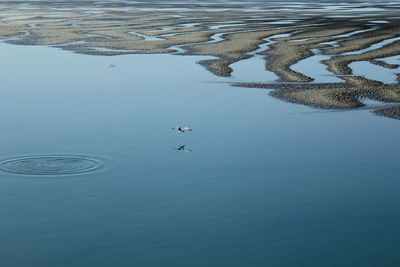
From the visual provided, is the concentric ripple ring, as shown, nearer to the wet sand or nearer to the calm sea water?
the calm sea water

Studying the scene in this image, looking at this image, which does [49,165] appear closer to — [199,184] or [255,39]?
[199,184]

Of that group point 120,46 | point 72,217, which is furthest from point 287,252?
point 120,46

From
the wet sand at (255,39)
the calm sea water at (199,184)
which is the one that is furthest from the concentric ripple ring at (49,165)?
the wet sand at (255,39)

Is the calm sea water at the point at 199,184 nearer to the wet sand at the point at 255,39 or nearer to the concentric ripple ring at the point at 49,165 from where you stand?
the concentric ripple ring at the point at 49,165

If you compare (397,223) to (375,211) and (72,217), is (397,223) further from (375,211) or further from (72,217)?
(72,217)

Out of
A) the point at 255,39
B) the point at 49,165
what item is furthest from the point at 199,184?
the point at 255,39

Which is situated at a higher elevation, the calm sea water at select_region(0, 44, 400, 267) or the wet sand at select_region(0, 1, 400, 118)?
the calm sea water at select_region(0, 44, 400, 267)

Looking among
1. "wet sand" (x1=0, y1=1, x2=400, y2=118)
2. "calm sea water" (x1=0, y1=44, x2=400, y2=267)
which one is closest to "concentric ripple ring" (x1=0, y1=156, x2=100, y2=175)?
"calm sea water" (x1=0, y1=44, x2=400, y2=267)
